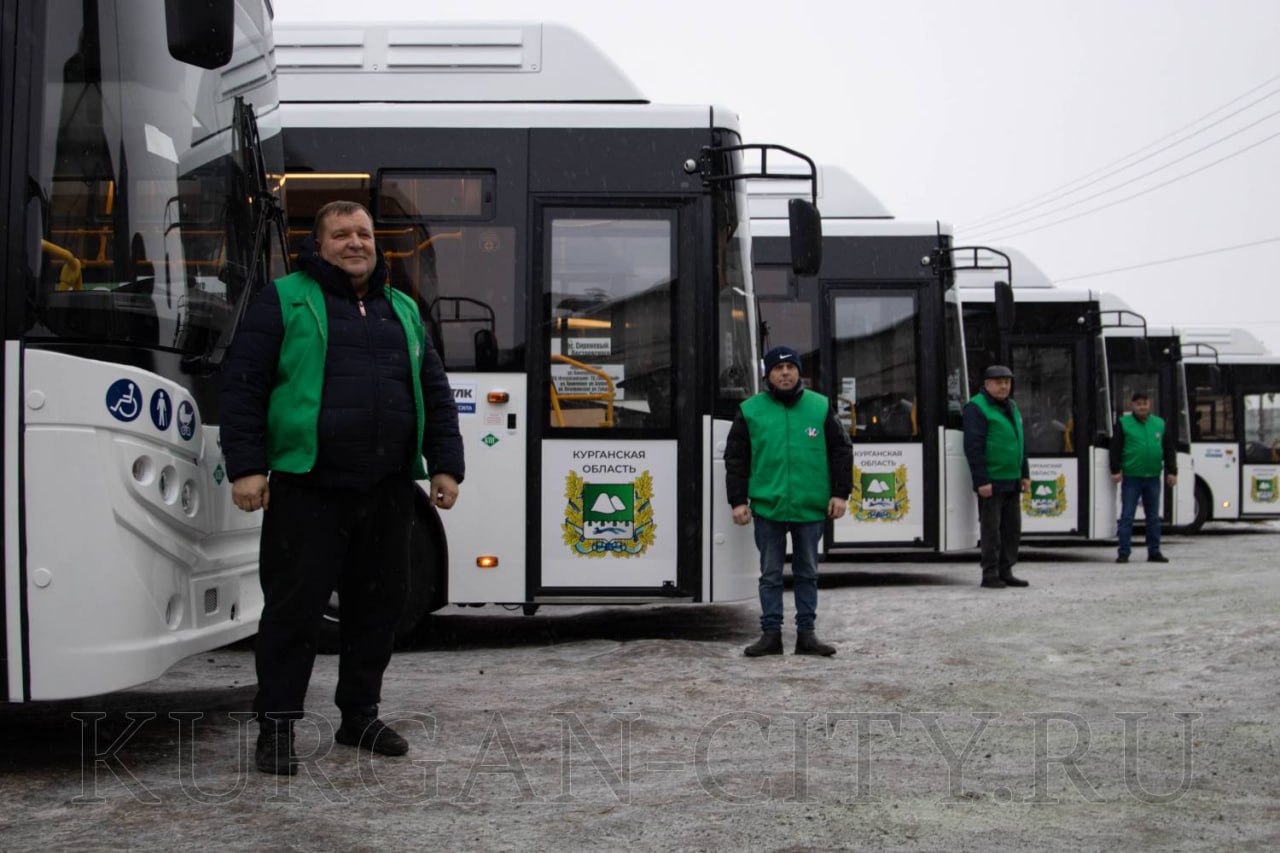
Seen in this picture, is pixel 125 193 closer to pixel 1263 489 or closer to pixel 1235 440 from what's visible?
pixel 1235 440

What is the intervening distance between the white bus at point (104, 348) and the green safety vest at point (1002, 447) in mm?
8275

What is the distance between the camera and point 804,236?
27.3 feet

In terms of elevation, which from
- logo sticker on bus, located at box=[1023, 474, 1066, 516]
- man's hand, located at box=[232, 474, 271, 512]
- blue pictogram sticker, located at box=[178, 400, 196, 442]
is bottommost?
logo sticker on bus, located at box=[1023, 474, 1066, 516]

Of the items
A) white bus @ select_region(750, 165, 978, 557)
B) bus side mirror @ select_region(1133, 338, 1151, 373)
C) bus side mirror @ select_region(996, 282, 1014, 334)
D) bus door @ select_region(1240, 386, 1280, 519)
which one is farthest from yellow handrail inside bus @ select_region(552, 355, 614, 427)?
bus door @ select_region(1240, 386, 1280, 519)

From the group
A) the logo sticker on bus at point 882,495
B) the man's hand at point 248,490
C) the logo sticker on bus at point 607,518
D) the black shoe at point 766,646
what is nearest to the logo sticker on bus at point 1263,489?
the logo sticker on bus at point 882,495

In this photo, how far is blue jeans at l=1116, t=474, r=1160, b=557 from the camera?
15172 mm

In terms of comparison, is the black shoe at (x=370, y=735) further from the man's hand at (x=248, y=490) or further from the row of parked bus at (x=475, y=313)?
the man's hand at (x=248, y=490)

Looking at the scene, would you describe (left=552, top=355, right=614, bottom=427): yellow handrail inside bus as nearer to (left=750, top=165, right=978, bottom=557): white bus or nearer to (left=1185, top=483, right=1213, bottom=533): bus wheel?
(left=750, top=165, right=978, bottom=557): white bus

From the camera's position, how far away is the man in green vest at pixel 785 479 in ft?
27.0

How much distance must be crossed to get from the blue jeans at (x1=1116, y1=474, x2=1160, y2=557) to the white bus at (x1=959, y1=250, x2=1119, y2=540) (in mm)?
727

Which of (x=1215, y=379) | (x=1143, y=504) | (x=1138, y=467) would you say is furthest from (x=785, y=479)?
(x=1215, y=379)

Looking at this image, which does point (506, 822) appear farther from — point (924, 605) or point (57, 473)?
point (924, 605)

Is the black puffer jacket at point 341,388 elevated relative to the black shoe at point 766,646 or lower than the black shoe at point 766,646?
elevated

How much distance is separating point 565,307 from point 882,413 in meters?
5.23
